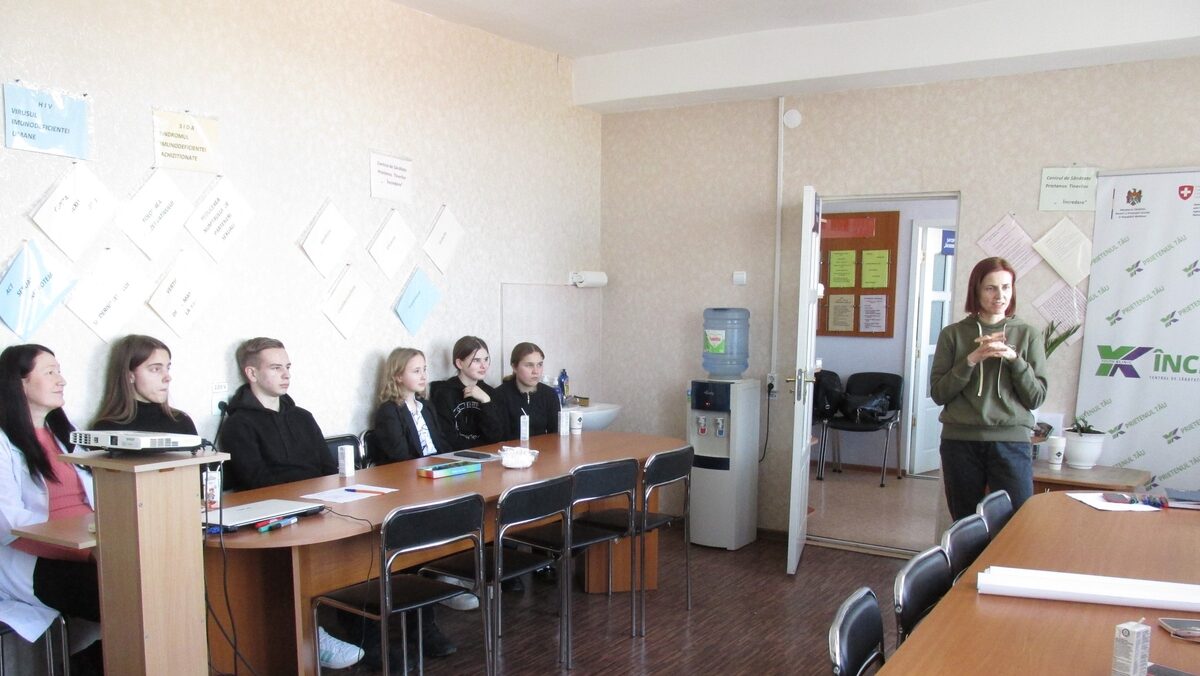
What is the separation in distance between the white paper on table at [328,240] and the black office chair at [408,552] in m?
1.64

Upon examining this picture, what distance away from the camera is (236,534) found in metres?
2.63

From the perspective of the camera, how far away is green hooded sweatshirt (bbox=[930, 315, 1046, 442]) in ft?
11.4

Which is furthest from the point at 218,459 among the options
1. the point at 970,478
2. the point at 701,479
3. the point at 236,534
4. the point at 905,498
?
the point at 905,498

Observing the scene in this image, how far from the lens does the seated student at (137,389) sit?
3.19 metres

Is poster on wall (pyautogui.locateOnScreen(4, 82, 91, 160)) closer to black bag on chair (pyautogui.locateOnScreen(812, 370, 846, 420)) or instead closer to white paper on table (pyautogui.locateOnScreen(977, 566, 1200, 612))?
white paper on table (pyautogui.locateOnScreen(977, 566, 1200, 612))

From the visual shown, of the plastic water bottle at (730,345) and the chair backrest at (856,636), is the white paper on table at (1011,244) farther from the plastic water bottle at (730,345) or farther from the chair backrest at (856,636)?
the chair backrest at (856,636)

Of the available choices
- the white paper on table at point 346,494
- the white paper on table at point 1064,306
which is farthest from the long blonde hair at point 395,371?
the white paper on table at point 1064,306

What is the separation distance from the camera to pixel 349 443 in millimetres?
4117

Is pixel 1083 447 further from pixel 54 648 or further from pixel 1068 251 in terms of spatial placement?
pixel 54 648

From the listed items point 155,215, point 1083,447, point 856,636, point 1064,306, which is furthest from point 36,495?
point 1064,306

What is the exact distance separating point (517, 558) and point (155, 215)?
6.58 ft

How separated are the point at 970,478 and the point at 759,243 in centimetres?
223

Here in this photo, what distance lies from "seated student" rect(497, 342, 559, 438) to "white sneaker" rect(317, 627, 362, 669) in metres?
1.65

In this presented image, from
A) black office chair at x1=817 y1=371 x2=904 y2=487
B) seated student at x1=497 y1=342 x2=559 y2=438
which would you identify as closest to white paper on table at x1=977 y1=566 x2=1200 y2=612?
seated student at x1=497 y1=342 x2=559 y2=438
